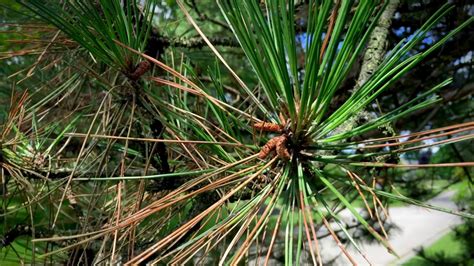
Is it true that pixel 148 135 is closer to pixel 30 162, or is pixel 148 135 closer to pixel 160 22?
pixel 30 162

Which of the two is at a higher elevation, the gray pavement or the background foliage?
the background foliage

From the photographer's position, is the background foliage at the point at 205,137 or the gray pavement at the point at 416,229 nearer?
the background foliage at the point at 205,137

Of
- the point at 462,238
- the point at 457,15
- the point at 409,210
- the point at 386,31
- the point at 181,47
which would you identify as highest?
the point at 457,15

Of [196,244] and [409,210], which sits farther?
[409,210]

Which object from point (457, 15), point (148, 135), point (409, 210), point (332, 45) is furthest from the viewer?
point (409, 210)

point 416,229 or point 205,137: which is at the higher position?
point 205,137

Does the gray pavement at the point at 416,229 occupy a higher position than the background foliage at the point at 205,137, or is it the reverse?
the background foliage at the point at 205,137

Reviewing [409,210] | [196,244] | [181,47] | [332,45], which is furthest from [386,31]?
[409,210]

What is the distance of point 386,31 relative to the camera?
99cm

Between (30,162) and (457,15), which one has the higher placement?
(457,15)

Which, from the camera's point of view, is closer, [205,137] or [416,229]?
[205,137]

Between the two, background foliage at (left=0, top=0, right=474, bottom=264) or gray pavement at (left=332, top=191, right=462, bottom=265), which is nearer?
background foliage at (left=0, top=0, right=474, bottom=264)

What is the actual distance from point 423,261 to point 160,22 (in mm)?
1812

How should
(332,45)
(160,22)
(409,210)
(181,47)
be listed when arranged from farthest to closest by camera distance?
(409,210) → (160,22) → (181,47) → (332,45)
